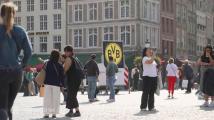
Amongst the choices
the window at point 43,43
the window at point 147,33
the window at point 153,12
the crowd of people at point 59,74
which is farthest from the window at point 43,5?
the crowd of people at point 59,74

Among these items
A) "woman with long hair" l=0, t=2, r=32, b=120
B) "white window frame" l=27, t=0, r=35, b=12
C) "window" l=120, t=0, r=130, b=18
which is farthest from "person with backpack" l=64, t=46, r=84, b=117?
"white window frame" l=27, t=0, r=35, b=12

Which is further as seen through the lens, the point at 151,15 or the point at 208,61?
the point at 151,15

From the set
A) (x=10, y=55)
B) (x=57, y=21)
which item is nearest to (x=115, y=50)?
Answer: (x=10, y=55)

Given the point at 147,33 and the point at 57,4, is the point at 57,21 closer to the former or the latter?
the point at 57,4

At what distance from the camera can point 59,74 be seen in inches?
599

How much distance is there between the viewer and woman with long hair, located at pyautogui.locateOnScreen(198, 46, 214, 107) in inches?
752

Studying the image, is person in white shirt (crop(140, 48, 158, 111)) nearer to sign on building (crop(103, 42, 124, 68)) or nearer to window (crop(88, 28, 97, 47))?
sign on building (crop(103, 42, 124, 68))

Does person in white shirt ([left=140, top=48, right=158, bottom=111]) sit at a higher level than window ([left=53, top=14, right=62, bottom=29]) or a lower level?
lower

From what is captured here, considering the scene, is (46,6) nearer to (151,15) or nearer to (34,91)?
(151,15)

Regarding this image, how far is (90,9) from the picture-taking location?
69.7m

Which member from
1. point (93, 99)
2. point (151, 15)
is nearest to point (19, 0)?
point (151, 15)

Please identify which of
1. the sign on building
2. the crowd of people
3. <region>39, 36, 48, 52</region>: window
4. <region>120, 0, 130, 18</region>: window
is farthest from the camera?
<region>39, 36, 48, 52</region>: window

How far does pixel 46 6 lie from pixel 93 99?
47.5 meters

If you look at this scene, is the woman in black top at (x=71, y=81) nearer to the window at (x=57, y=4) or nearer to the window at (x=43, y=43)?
the window at (x=57, y=4)
